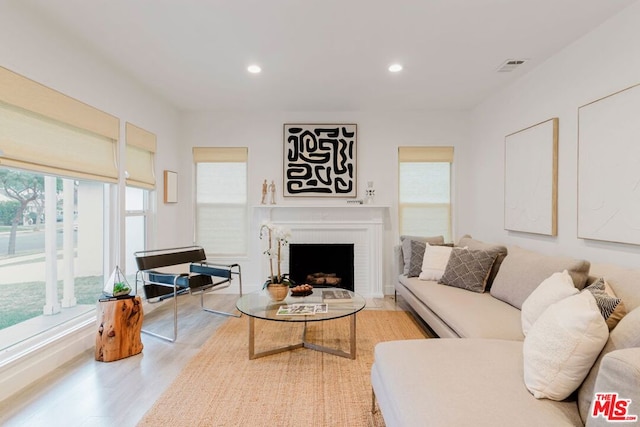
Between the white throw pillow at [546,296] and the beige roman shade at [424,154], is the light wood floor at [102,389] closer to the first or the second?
the white throw pillow at [546,296]

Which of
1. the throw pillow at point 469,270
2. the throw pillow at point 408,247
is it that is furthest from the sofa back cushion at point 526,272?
the throw pillow at point 408,247

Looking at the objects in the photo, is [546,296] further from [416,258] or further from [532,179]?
[416,258]

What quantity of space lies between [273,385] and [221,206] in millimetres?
2996

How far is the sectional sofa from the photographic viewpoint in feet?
3.64

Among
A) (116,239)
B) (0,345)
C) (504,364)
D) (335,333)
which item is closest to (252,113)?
(116,239)

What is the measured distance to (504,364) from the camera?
1.64 meters

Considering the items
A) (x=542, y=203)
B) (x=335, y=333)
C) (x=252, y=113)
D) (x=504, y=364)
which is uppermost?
(x=252, y=113)

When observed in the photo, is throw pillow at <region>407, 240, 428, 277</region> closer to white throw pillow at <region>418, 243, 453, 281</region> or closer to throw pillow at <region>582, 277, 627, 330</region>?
white throw pillow at <region>418, 243, 453, 281</region>

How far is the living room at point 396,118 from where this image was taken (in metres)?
2.34

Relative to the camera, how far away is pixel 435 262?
3621 millimetres

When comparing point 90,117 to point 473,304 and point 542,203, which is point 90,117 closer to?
point 473,304

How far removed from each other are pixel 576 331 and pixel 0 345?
10.7 feet

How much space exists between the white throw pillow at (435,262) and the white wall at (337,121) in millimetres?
1031

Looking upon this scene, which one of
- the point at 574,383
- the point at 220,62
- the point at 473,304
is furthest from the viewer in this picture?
the point at 220,62
